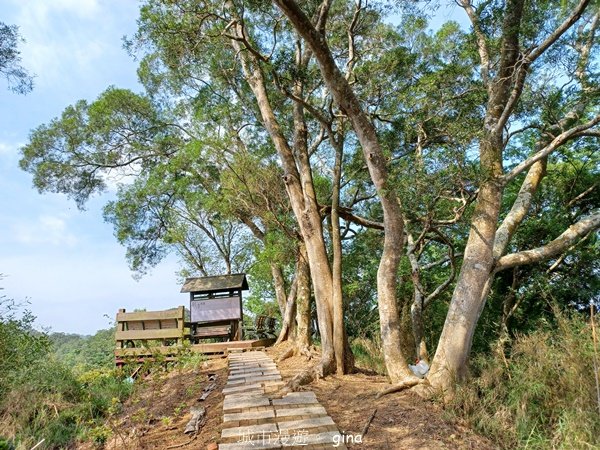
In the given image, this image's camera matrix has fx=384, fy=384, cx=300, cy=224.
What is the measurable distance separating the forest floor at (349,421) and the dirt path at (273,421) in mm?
146

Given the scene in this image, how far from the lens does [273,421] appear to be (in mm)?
3410

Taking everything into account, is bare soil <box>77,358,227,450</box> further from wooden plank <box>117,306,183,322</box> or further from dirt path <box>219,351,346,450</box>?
wooden plank <box>117,306,183,322</box>

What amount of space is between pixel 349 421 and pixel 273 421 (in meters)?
0.71

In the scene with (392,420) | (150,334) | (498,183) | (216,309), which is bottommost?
(392,420)

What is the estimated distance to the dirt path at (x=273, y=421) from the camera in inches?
117

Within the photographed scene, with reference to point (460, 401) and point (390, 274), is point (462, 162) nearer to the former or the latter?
point (390, 274)

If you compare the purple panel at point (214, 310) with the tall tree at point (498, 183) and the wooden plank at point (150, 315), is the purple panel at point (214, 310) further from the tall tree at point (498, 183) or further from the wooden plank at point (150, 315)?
the tall tree at point (498, 183)

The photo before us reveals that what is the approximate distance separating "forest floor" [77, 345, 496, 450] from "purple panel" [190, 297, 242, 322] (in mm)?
5491

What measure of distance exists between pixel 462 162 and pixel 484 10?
2.69 metres

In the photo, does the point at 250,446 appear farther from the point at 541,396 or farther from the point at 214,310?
the point at 214,310

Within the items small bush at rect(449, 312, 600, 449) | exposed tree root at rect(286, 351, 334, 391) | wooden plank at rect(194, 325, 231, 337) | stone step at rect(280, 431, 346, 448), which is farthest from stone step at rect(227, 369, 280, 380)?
wooden plank at rect(194, 325, 231, 337)

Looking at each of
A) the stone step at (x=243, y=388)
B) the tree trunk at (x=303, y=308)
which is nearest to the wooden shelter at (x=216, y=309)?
the tree trunk at (x=303, y=308)

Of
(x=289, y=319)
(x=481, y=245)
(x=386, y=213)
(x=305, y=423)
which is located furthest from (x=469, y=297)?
(x=289, y=319)

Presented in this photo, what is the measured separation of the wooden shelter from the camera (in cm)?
1083
